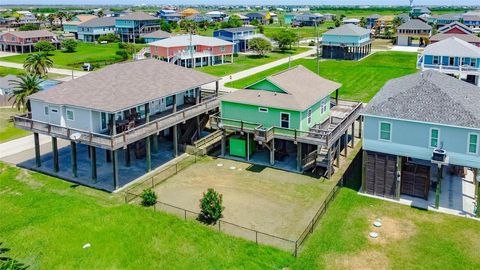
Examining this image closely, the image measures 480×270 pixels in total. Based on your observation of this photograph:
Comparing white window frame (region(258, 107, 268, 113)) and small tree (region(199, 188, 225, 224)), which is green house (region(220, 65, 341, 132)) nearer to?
white window frame (region(258, 107, 268, 113))

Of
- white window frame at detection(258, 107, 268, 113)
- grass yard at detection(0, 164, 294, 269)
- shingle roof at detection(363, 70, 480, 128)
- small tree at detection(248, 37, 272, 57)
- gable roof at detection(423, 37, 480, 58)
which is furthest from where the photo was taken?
small tree at detection(248, 37, 272, 57)

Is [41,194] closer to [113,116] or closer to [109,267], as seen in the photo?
[113,116]

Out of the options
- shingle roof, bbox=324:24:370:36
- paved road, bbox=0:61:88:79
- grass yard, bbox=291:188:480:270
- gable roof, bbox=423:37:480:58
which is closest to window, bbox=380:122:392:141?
grass yard, bbox=291:188:480:270

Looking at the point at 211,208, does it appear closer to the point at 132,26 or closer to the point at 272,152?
the point at 272,152

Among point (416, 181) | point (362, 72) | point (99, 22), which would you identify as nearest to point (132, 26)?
point (99, 22)

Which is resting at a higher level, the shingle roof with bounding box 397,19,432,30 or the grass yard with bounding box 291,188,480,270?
the shingle roof with bounding box 397,19,432,30
